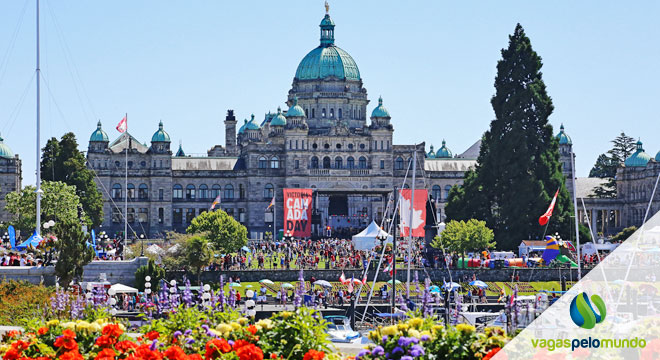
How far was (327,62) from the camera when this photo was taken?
126m

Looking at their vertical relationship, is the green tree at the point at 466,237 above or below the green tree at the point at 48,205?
below

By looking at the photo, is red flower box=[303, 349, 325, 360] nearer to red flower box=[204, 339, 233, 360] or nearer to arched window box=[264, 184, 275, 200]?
red flower box=[204, 339, 233, 360]

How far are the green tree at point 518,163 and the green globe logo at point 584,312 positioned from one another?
198ft

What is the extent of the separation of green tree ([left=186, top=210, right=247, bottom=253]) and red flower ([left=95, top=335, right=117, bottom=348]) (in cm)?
5271

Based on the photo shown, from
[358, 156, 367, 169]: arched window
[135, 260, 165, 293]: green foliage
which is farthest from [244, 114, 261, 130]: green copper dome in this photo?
[135, 260, 165, 293]: green foliage

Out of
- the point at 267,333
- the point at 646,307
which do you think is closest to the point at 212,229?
the point at 646,307

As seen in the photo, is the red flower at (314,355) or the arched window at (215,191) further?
Answer: the arched window at (215,191)

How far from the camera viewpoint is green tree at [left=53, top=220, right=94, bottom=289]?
48719 mm

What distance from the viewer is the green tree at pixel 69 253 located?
160 feet

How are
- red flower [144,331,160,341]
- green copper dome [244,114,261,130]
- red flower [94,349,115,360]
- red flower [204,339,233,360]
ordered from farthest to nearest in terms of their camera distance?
green copper dome [244,114,261,130] < red flower [144,331,160,341] < red flower [204,339,233,360] < red flower [94,349,115,360]

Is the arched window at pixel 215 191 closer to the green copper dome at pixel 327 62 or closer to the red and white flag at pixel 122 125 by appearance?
the green copper dome at pixel 327 62

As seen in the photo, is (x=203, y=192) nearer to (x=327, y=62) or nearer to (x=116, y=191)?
(x=116, y=191)

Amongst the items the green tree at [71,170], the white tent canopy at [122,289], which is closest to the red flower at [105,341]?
the white tent canopy at [122,289]

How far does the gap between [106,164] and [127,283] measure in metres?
A: 61.2
